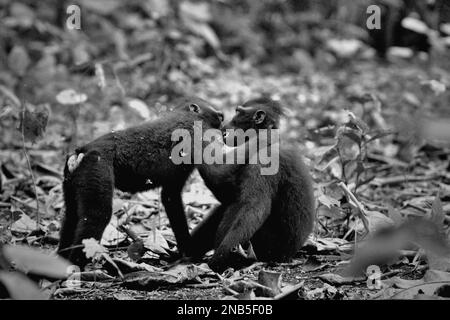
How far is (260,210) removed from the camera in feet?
15.0

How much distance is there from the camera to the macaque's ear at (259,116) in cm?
541

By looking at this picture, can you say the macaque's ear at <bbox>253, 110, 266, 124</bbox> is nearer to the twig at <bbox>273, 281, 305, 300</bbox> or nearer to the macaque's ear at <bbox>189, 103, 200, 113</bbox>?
the macaque's ear at <bbox>189, 103, 200, 113</bbox>

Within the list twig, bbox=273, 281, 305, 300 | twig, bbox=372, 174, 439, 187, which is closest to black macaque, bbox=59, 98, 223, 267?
twig, bbox=273, 281, 305, 300

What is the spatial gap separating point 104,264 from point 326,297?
5.82ft

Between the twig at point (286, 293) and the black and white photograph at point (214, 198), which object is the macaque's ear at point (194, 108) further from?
the twig at point (286, 293)

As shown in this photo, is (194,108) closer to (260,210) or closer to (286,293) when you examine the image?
(260,210)

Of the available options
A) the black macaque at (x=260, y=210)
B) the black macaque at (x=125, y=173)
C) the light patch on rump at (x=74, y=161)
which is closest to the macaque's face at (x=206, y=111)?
the black macaque at (x=125, y=173)

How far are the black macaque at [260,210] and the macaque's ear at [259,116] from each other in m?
0.50

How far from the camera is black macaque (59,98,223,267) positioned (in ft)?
13.7

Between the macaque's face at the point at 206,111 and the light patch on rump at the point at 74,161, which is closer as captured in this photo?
the light patch on rump at the point at 74,161

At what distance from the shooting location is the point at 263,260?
4.82 metres

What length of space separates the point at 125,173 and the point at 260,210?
45.6 inches

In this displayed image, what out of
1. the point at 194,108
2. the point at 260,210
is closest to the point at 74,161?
the point at 194,108
